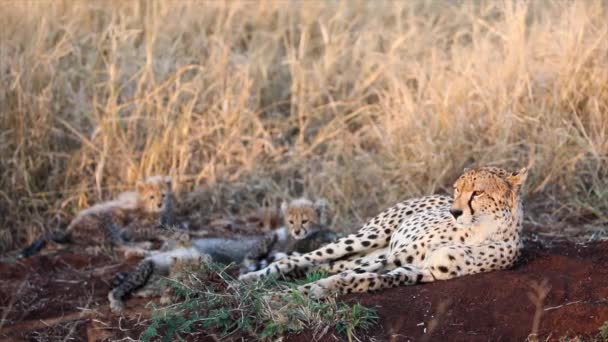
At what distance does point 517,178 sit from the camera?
4453 millimetres

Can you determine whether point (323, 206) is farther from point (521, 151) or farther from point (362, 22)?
point (362, 22)

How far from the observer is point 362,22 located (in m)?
8.20

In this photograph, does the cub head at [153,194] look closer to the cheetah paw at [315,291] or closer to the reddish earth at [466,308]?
the reddish earth at [466,308]

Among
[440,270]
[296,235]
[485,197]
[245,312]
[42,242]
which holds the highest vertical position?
[485,197]

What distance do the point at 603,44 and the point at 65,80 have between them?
3.54 meters

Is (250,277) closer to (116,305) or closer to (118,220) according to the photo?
(116,305)

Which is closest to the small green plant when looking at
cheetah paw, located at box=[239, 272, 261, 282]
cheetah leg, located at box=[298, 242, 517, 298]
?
cheetah leg, located at box=[298, 242, 517, 298]

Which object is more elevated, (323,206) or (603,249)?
(603,249)

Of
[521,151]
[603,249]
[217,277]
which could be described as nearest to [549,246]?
[603,249]

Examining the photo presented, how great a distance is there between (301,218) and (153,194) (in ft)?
3.77

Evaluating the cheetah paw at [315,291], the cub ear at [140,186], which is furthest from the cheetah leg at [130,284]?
the cub ear at [140,186]

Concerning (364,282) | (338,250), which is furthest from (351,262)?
(364,282)

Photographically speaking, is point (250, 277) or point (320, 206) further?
point (320, 206)

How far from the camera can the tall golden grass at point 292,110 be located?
20.4 feet
